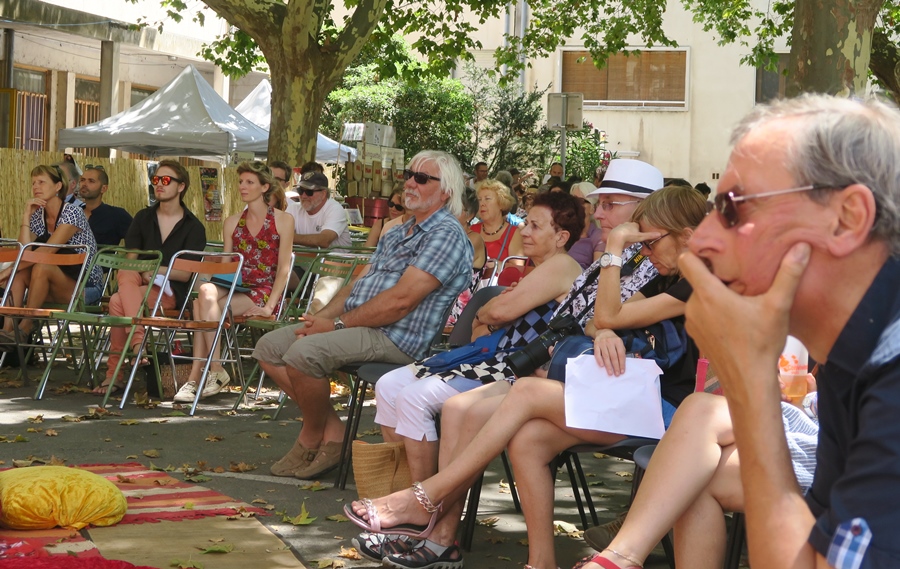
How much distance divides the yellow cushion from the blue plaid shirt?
1620mm

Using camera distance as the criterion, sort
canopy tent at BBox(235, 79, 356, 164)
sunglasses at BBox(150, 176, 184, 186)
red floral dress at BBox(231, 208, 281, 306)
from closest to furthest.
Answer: red floral dress at BBox(231, 208, 281, 306)
sunglasses at BBox(150, 176, 184, 186)
canopy tent at BBox(235, 79, 356, 164)

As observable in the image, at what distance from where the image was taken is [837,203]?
1659 millimetres

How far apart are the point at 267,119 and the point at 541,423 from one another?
21.3 meters

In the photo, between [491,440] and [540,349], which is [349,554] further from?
[540,349]

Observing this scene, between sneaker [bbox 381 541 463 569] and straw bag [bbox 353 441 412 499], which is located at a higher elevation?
straw bag [bbox 353 441 412 499]

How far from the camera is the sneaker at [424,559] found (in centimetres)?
458

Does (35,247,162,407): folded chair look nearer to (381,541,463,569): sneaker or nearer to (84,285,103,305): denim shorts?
(84,285,103,305): denim shorts

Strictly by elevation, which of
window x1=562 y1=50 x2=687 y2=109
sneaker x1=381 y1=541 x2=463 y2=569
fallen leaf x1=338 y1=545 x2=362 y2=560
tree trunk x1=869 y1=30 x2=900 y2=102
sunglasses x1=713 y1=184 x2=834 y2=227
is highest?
window x1=562 y1=50 x2=687 y2=109

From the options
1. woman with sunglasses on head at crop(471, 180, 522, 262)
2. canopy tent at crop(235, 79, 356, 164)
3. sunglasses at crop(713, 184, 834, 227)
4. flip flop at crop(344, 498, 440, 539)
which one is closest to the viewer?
sunglasses at crop(713, 184, 834, 227)

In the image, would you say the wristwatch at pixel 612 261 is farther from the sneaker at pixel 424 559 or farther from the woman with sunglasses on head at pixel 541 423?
the sneaker at pixel 424 559

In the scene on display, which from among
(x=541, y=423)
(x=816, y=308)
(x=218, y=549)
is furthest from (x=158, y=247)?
(x=816, y=308)

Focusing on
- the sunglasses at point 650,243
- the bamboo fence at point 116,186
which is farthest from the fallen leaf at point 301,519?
the bamboo fence at point 116,186

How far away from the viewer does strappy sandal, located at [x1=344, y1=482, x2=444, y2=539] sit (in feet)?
14.6

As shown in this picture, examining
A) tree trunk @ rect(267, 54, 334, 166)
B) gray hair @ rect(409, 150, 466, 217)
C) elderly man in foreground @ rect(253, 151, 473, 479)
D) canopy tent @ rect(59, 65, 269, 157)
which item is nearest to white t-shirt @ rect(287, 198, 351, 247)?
tree trunk @ rect(267, 54, 334, 166)
